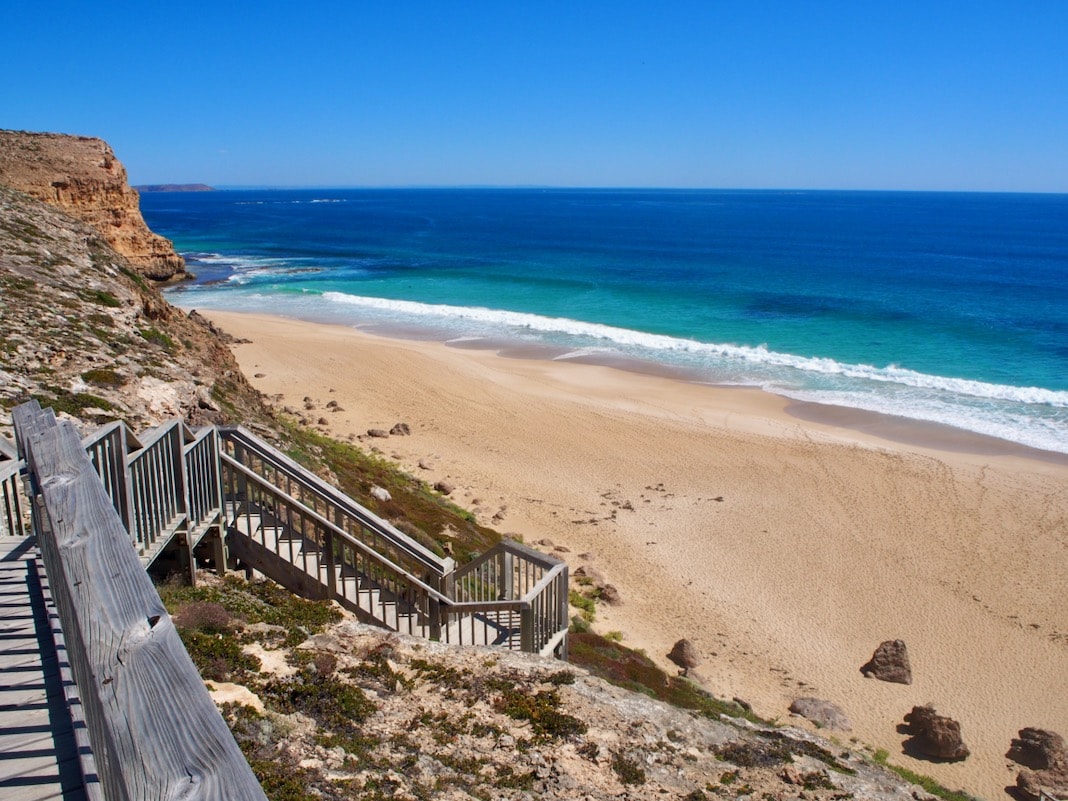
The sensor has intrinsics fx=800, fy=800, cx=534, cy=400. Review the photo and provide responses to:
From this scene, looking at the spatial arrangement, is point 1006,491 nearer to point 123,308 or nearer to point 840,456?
point 840,456

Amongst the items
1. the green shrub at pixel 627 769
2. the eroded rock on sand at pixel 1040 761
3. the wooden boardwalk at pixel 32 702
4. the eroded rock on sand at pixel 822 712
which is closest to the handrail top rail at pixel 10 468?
the wooden boardwalk at pixel 32 702

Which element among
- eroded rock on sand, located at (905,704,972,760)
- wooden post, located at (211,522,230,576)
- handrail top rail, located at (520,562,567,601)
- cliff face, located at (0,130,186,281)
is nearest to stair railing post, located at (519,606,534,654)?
handrail top rail, located at (520,562,567,601)

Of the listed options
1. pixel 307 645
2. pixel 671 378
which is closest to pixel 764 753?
pixel 307 645

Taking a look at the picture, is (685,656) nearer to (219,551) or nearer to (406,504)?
(406,504)

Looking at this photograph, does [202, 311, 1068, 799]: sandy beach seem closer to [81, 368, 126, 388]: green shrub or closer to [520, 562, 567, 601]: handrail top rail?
[520, 562, 567, 601]: handrail top rail

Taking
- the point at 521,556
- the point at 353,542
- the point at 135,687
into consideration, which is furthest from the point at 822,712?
the point at 135,687

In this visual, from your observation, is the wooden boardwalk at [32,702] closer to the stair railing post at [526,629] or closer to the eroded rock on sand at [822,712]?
the stair railing post at [526,629]

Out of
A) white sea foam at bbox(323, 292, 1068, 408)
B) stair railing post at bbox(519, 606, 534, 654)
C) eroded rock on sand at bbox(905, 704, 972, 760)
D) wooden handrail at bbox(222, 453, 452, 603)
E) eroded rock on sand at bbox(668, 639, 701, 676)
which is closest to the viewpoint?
wooden handrail at bbox(222, 453, 452, 603)
